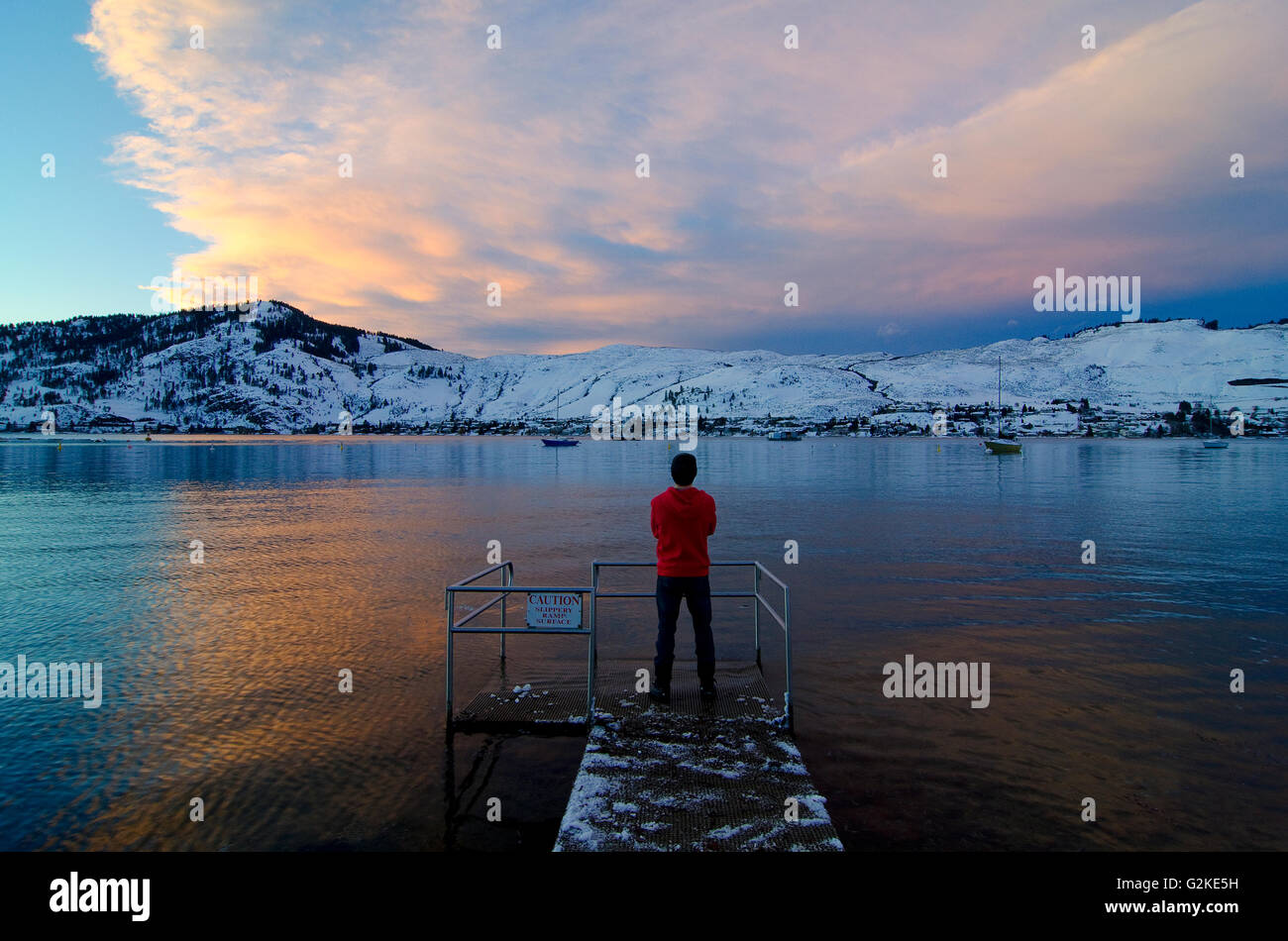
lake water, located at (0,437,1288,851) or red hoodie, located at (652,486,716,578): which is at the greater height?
red hoodie, located at (652,486,716,578)

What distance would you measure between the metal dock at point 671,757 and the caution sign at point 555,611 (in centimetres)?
3

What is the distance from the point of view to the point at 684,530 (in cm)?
787

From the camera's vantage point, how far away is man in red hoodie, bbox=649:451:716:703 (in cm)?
784

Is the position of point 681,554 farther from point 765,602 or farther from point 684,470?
point 765,602

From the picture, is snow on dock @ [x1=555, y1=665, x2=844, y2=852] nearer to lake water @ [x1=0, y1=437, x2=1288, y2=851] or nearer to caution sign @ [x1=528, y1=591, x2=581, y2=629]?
lake water @ [x1=0, y1=437, x2=1288, y2=851]

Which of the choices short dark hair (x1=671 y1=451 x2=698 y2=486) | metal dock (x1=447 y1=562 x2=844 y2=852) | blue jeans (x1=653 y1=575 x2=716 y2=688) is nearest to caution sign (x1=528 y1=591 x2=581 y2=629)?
metal dock (x1=447 y1=562 x2=844 y2=852)

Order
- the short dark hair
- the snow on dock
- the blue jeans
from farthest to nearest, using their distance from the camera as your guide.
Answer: the blue jeans, the short dark hair, the snow on dock

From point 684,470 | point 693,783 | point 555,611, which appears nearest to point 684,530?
point 684,470

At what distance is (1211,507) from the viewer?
1320 inches

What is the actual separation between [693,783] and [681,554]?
247 centimetres

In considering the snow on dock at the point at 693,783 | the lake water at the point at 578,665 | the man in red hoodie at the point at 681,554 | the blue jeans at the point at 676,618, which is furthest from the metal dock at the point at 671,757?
the man in red hoodie at the point at 681,554

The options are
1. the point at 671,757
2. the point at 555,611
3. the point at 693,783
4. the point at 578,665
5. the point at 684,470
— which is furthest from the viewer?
the point at 578,665

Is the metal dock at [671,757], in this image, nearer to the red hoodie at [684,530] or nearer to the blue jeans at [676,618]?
the blue jeans at [676,618]
